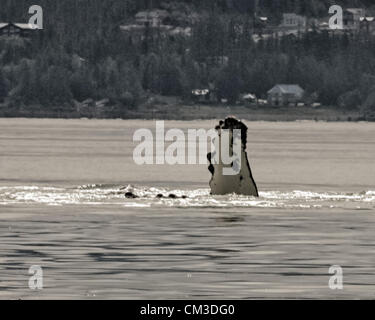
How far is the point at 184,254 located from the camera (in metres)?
45.0

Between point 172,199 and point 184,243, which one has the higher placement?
point 184,243

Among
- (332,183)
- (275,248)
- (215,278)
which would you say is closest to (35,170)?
(332,183)

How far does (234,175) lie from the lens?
2532 inches

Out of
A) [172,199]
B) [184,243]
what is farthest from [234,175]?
[184,243]

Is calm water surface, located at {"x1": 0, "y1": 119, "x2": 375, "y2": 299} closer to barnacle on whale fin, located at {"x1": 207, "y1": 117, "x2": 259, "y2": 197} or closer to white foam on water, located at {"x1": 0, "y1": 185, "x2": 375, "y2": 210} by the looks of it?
white foam on water, located at {"x1": 0, "y1": 185, "x2": 375, "y2": 210}

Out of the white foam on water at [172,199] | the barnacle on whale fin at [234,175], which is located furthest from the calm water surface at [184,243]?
the barnacle on whale fin at [234,175]

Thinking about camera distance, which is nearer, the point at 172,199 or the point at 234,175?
the point at 234,175

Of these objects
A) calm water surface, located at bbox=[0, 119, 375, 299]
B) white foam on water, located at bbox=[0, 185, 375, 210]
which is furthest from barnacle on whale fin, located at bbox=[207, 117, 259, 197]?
calm water surface, located at bbox=[0, 119, 375, 299]

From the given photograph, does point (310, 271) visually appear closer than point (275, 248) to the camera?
Yes

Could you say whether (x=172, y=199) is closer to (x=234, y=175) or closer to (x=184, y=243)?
(x=234, y=175)
